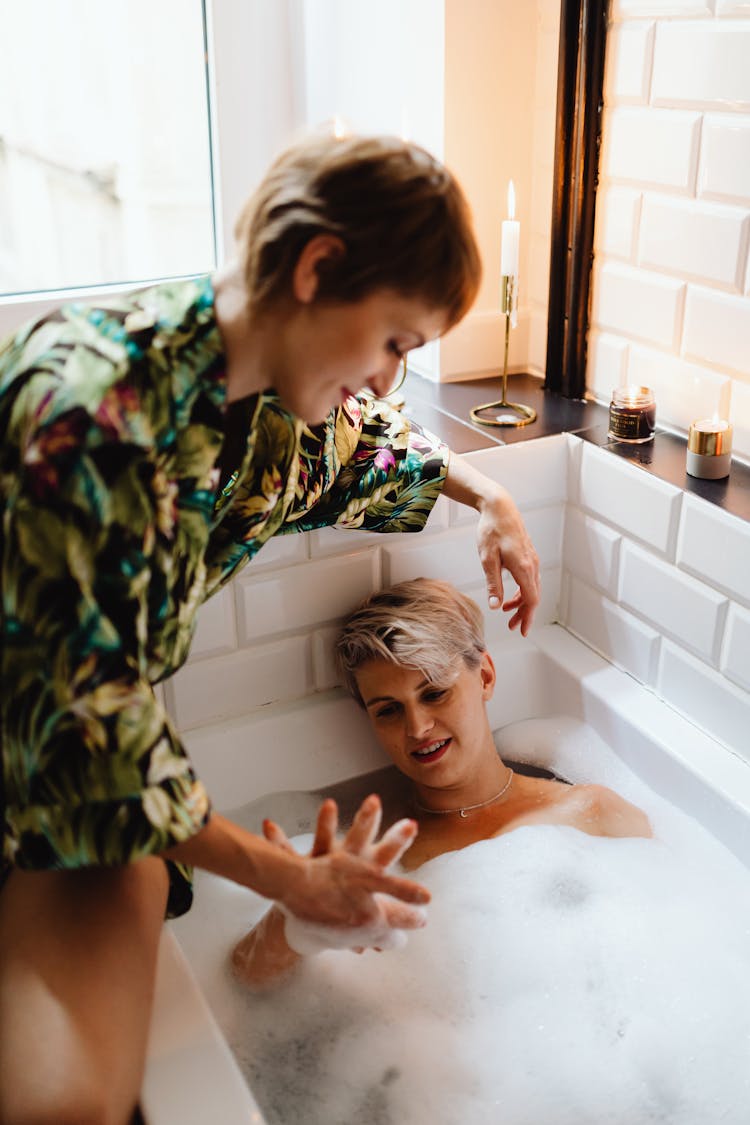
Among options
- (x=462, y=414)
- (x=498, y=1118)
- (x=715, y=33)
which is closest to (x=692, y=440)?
(x=462, y=414)

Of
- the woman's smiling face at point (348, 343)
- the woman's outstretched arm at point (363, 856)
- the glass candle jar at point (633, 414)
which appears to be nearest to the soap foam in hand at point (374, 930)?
the woman's outstretched arm at point (363, 856)

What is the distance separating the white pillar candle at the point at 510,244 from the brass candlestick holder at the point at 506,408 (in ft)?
0.04

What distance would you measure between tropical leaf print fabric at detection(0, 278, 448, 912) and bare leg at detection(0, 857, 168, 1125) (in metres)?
0.08

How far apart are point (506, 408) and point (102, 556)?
1192 millimetres

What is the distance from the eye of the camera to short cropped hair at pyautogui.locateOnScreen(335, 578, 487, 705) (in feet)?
5.23

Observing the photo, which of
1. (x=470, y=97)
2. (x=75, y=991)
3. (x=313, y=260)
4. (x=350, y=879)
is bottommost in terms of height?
(x=75, y=991)

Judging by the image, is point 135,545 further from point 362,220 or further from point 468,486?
point 468,486

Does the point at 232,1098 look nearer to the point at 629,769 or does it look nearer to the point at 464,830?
the point at 464,830

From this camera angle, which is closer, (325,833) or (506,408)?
(325,833)

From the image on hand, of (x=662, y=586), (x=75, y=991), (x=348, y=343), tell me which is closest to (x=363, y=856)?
(x=75, y=991)

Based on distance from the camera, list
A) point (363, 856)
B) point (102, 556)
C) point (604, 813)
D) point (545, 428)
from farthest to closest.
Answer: point (545, 428)
point (604, 813)
point (363, 856)
point (102, 556)

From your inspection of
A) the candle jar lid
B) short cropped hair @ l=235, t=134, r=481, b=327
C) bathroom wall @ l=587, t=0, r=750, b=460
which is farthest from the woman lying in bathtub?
short cropped hair @ l=235, t=134, r=481, b=327

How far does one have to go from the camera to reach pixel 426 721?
1.59m

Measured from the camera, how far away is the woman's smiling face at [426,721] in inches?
62.8
